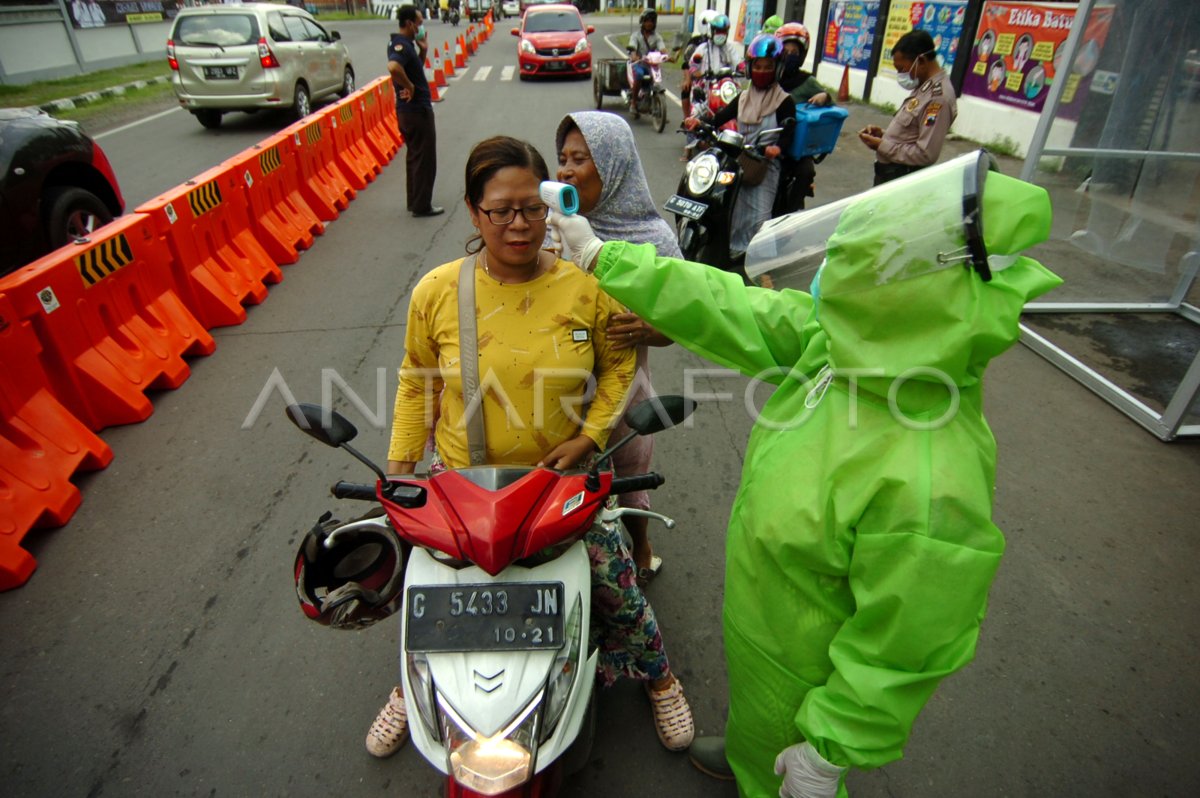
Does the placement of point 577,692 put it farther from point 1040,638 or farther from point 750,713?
point 1040,638

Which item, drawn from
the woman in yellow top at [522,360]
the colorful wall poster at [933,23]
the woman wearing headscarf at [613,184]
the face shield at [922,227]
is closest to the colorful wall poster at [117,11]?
the colorful wall poster at [933,23]

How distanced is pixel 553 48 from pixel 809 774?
1828 cm

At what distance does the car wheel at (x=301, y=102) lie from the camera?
11718 mm

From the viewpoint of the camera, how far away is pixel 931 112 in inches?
199

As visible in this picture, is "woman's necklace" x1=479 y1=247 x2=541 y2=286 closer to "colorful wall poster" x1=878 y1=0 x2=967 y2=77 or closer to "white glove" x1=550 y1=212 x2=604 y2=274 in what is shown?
"white glove" x1=550 y1=212 x2=604 y2=274

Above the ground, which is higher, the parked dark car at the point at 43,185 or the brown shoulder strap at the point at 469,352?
the brown shoulder strap at the point at 469,352

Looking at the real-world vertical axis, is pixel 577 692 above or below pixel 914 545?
below

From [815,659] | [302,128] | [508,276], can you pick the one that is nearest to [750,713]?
[815,659]

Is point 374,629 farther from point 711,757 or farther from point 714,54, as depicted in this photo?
point 714,54

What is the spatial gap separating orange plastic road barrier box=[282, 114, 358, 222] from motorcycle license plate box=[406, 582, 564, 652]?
664 centimetres

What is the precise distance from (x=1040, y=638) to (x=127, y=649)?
141 inches

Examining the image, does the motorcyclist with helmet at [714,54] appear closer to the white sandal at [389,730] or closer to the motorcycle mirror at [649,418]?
the motorcycle mirror at [649,418]

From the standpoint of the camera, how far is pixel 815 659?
1552 millimetres

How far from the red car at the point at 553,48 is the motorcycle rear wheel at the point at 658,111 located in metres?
6.31
